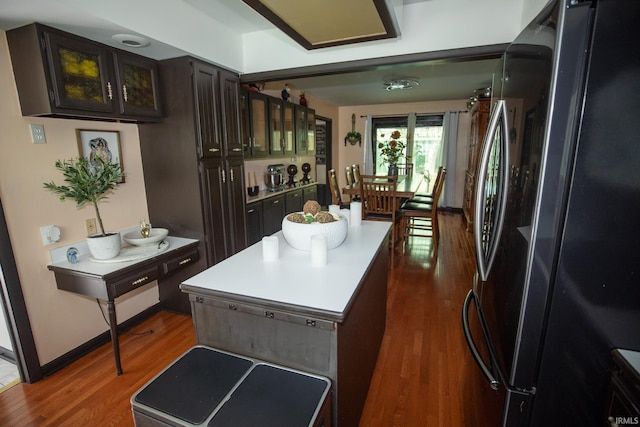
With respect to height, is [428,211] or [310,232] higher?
[310,232]

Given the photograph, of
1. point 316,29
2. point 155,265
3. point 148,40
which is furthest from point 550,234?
point 148,40

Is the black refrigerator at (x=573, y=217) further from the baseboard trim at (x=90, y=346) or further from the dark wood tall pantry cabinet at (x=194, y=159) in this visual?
the baseboard trim at (x=90, y=346)

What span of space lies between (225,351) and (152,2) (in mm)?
2137

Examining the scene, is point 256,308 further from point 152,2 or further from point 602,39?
point 152,2

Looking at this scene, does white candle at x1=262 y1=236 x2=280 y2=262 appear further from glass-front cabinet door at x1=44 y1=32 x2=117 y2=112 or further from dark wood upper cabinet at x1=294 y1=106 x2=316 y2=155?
dark wood upper cabinet at x1=294 y1=106 x2=316 y2=155

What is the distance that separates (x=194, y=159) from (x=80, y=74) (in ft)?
2.72

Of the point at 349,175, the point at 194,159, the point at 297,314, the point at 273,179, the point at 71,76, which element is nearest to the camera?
the point at 297,314

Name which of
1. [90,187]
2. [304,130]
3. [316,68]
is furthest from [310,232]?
[304,130]

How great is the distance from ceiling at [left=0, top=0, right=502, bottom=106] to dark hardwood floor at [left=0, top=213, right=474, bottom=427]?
6.71ft

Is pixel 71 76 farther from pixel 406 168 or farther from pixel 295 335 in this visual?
pixel 406 168

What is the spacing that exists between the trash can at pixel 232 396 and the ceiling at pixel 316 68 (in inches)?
71.8

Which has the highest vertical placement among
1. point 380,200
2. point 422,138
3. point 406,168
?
point 422,138

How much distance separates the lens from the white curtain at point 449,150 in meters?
6.25

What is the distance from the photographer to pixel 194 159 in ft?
7.75
